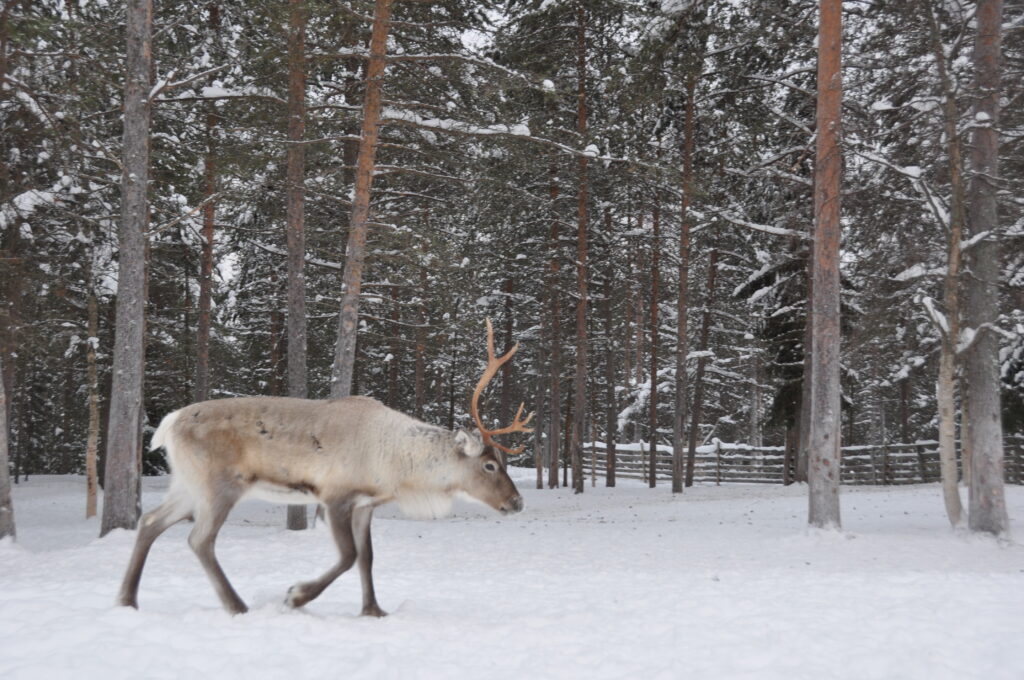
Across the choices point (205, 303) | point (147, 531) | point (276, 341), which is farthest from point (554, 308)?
point (147, 531)

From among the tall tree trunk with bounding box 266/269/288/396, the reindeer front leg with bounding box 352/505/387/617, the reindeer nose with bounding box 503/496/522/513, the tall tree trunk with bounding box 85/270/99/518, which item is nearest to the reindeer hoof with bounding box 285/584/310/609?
the reindeer front leg with bounding box 352/505/387/617

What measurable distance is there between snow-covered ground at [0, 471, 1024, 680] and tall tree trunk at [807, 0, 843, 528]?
86 centimetres

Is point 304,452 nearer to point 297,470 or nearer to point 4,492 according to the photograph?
point 297,470

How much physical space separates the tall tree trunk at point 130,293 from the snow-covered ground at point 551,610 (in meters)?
1.11

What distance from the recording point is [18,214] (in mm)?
13016

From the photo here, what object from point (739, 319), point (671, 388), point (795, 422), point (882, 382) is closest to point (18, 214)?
point (739, 319)

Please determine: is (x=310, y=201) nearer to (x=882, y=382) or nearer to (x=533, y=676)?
(x=533, y=676)

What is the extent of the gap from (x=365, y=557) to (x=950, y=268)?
1056 centimetres

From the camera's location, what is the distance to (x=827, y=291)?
11.7 metres

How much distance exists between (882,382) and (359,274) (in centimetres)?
3096

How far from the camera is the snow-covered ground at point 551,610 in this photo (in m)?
4.70

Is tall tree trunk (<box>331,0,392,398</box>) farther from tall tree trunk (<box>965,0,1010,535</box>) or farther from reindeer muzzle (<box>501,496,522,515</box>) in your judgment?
tall tree trunk (<box>965,0,1010,535</box>)

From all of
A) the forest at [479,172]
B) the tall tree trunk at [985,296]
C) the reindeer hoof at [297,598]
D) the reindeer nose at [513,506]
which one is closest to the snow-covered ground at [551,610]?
the reindeer hoof at [297,598]

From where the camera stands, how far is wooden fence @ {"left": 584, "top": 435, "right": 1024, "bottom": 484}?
28.1 metres
